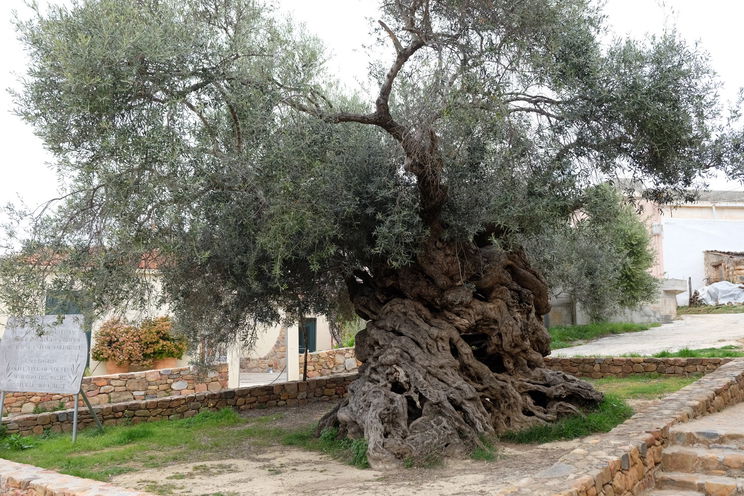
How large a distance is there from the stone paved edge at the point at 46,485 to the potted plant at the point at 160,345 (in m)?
10.1

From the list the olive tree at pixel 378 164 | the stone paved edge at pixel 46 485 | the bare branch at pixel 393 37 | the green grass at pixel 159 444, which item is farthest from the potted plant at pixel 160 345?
the bare branch at pixel 393 37

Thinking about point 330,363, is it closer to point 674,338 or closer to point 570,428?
point 674,338

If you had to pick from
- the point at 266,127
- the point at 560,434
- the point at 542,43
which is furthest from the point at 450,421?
the point at 542,43

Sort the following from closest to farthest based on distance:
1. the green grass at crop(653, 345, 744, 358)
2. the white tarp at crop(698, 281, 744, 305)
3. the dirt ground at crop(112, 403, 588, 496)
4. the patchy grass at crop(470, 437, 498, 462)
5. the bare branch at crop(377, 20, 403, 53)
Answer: the dirt ground at crop(112, 403, 588, 496) → the bare branch at crop(377, 20, 403, 53) → the patchy grass at crop(470, 437, 498, 462) → the green grass at crop(653, 345, 744, 358) → the white tarp at crop(698, 281, 744, 305)

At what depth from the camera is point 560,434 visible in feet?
30.9

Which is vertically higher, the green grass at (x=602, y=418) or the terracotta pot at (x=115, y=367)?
the terracotta pot at (x=115, y=367)

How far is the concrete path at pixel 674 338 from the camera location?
18312 millimetres

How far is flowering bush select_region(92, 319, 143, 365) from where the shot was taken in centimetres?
1725

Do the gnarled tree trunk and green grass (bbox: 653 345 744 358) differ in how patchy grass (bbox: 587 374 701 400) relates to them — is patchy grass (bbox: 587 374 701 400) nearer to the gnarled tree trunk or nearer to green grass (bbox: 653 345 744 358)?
green grass (bbox: 653 345 744 358)

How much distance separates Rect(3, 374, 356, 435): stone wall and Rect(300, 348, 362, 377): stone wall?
14.3 feet

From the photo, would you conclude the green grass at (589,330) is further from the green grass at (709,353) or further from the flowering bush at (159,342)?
the flowering bush at (159,342)

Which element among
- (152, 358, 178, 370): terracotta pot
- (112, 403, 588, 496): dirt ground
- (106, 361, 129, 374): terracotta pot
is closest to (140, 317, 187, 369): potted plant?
A: (152, 358, 178, 370): terracotta pot

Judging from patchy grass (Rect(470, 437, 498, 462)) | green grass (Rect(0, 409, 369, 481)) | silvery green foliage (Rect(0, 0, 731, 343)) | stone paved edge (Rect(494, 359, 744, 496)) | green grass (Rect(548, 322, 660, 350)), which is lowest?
green grass (Rect(0, 409, 369, 481))

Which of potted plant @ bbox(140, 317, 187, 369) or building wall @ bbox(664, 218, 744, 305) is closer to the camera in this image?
potted plant @ bbox(140, 317, 187, 369)
